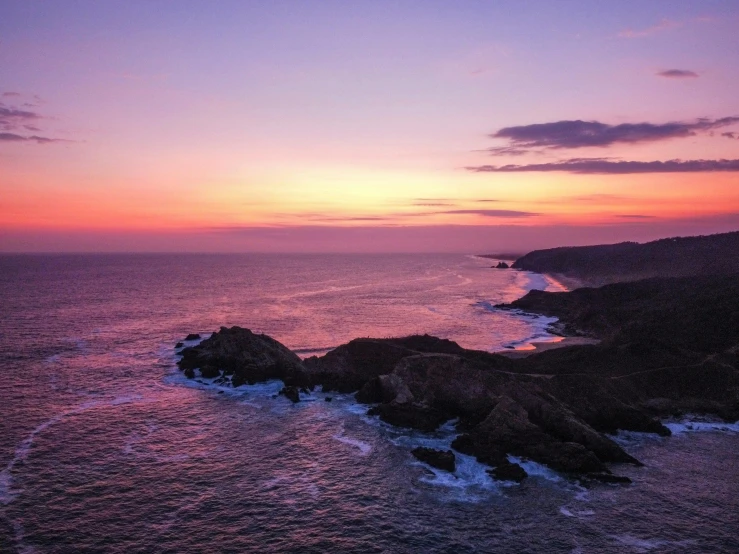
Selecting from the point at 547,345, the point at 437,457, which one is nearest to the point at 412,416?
the point at 437,457

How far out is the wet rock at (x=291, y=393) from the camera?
183 ft

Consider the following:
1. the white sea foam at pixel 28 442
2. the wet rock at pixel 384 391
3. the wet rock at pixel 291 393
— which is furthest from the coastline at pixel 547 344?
the white sea foam at pixel 28 442

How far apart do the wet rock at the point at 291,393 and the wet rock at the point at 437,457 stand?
1820cm

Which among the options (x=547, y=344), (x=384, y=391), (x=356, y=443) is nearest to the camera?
(x=356, y=443)

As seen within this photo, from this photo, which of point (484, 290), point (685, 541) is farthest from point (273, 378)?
point (484, 290)

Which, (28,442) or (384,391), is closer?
(28,442)

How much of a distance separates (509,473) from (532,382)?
14546 millimetres

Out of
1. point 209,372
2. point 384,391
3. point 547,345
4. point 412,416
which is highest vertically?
point 384,391

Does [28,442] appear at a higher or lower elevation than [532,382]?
lower

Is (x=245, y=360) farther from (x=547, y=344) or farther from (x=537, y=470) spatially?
(x=547, y=344)

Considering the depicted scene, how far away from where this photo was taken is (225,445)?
43281 millimetres

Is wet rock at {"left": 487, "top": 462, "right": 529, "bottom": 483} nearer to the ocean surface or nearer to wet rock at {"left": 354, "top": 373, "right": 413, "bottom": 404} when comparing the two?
the ocean surface

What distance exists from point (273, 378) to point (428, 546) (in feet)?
124

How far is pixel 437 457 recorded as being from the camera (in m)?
39.8
